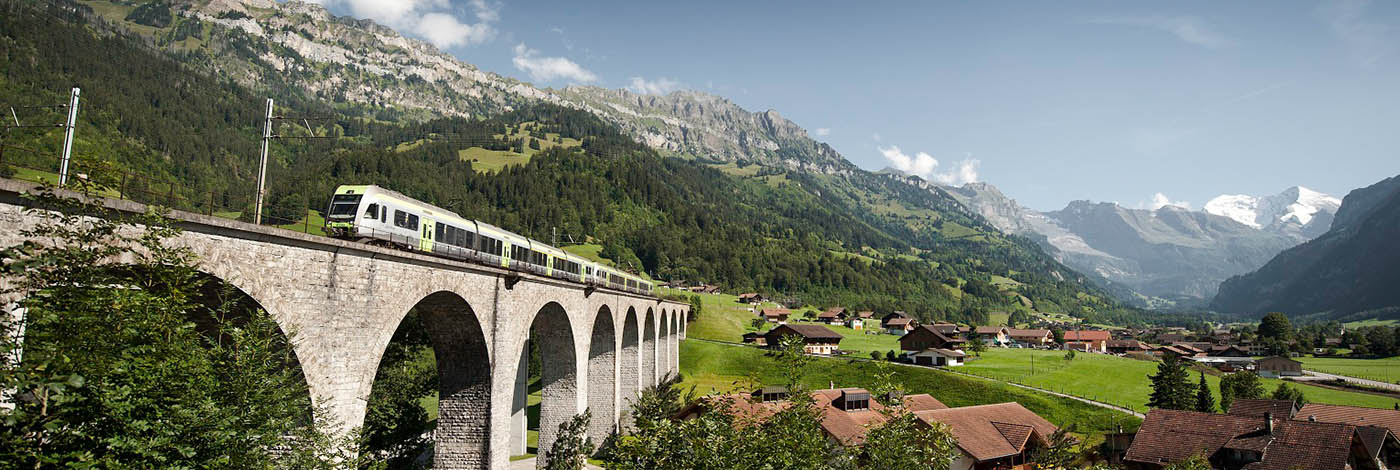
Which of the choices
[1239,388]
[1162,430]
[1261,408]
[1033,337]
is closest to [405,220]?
[1162,430]

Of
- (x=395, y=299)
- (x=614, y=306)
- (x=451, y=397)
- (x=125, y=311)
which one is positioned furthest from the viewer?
(x=614, y=306)

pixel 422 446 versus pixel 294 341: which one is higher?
pixel 294 341

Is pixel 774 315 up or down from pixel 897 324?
up

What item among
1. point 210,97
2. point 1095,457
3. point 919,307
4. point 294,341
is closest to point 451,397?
point 294,341

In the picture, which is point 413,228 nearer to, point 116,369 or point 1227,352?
point 116,369

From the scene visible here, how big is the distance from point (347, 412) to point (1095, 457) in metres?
47.0

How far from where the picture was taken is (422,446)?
36.6 metres

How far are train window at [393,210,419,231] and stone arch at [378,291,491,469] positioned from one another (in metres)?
3.52

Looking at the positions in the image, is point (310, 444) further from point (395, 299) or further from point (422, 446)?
point (422, 446)

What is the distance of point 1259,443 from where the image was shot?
38500mm

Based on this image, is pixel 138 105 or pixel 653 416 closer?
pixel 653 416

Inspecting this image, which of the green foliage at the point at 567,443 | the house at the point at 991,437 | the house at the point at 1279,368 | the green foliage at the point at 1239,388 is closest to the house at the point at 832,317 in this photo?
the house at the point at 1279,368

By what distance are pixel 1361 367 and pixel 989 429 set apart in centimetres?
10459

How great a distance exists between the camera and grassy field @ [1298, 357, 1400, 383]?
8899cm
